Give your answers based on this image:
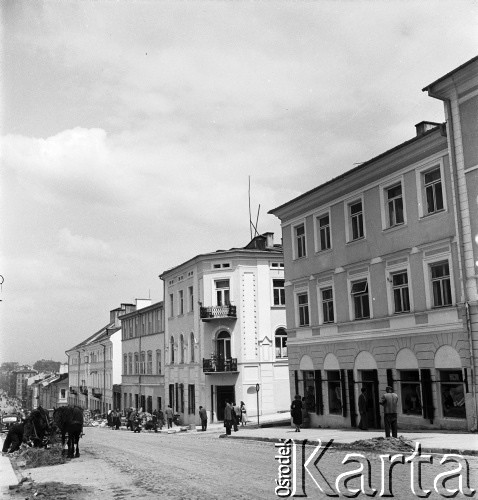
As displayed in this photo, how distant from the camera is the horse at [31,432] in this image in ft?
64.4

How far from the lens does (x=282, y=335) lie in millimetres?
42375

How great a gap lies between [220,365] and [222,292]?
16.0 ft

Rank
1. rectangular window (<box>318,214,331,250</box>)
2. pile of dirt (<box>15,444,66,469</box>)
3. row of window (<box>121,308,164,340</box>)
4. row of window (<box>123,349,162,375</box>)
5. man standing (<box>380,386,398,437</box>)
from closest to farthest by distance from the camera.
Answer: pile of dirt (<box>15,444,66,469</box>)
man standing (<box>380,386,398,437</box>)
rectangular window (<box>318,214,331,250</box>)
row of window (<box>123,349,162,375</box>)
row of window (<box>121,308,164,340</box>)

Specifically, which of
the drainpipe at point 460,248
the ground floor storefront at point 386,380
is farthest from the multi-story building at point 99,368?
the drainpipe at point 460,248

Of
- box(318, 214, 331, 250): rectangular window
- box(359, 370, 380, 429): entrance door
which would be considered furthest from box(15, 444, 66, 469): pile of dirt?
box(318, 214, 331, 250): rectangular window

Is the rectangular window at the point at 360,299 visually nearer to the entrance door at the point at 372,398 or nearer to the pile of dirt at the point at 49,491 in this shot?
the entrance door at the point at 372,398

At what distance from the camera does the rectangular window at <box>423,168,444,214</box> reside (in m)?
21.5

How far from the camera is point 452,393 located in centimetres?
2062

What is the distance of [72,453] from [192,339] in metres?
27.0

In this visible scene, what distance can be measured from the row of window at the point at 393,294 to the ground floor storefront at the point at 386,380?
113 centimetres

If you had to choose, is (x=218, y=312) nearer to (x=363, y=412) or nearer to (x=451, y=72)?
(x=363, y=412)

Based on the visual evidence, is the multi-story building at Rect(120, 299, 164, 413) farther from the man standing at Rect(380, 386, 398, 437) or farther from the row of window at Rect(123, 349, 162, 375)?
the man standing at Rect(380, 386, 398, 437)

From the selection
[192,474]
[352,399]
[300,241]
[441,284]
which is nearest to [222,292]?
[300,241]

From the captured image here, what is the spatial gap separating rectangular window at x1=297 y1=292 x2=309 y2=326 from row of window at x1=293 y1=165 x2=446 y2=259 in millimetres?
1898
